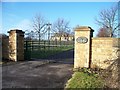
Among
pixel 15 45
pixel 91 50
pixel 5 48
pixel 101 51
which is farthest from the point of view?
pixel 5 48

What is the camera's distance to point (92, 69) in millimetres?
10992

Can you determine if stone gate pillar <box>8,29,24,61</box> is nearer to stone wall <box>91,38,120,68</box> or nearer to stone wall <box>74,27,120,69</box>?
stone wall <box>74,27,120,69</box>

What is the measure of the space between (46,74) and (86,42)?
2951 millimetres

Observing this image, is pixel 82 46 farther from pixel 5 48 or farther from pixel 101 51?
pixel 5 48

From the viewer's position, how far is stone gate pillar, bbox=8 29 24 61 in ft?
49.2

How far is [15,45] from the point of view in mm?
15031

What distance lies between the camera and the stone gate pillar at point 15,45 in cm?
1499

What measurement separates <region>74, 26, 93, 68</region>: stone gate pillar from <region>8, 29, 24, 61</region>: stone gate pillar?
5.31 meters

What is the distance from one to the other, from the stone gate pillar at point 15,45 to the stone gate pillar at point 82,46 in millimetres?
5307

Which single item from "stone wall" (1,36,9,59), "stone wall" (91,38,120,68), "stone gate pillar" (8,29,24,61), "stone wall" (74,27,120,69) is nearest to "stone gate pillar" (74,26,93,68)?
"stone wall" (74,27,120,69)

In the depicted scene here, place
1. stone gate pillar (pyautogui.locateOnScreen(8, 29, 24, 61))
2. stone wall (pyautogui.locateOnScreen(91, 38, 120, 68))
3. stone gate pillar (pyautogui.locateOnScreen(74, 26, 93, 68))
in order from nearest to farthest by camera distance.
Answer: stone wall (pyautogui.locateOnScreen(91, 38, 120, 68)) < stone gate pillar (pyautogui.locateOnScreen(74, 26, 93, 68)) < stone gate pillar (pyautogui.locateOnScreen(8, 29, 24, 61))

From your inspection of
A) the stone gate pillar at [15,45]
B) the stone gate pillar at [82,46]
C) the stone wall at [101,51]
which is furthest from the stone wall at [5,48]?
the stone wall at [101,51]

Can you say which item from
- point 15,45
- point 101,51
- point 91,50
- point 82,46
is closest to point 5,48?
point 15,45

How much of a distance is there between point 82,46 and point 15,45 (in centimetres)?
571
